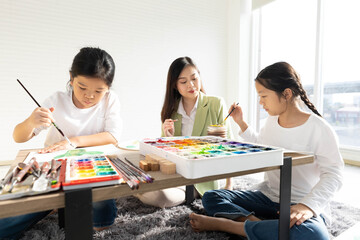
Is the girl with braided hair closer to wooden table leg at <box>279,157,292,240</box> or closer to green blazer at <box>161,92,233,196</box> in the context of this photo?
wooden table leg at <box>279,157,292,240</box>

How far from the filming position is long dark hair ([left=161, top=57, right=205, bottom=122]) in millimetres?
1574

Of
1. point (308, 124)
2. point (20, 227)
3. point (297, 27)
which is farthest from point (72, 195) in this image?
point (297, 27)

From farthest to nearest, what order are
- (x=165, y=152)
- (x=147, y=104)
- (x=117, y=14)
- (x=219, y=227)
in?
(x=147, y=104), (x=117, y=14), (x=219, y=227), (x=165, y=152)

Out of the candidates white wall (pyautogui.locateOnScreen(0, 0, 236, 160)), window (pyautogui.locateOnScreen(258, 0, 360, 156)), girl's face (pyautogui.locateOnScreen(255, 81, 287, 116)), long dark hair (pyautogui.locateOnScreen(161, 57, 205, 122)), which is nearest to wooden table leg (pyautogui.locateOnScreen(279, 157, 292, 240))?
girl's face (pyautogui.locateOnScreen(255, 81, 287, 116))

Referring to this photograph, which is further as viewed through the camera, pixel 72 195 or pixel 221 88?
pixel 221 88

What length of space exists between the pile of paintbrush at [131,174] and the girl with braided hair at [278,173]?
0.51 metres

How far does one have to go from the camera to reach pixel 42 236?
1.08m

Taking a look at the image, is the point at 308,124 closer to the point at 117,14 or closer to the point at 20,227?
the point at 20,227

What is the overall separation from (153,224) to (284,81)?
0.88m

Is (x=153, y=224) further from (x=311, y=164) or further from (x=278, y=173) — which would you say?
(x=311, y=164)

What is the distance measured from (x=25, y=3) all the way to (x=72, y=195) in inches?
114

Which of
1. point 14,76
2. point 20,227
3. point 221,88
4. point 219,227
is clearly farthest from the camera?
point 221,88

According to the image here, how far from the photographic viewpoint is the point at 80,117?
54.6 inches

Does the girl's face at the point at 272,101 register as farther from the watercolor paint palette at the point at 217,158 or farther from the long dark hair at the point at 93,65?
the long dark hair at the point at 93,65
